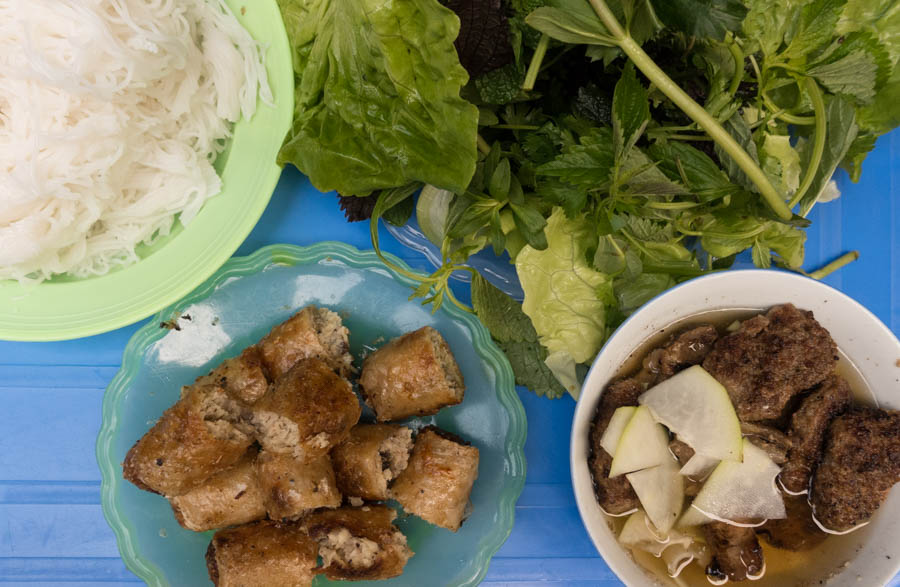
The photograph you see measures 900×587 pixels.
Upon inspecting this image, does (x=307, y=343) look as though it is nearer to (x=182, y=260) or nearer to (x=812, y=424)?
(x=182, y=260)

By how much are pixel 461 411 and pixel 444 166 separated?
2.41 feet

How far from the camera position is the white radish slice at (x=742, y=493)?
151 cm

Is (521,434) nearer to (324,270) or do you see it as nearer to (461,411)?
(461,411)

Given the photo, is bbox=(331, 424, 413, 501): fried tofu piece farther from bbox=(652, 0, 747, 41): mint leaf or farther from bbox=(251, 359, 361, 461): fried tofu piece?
bbox=(652, 0, 747, 41): mint leaf

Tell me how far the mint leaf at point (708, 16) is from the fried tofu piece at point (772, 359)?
67 centimetres

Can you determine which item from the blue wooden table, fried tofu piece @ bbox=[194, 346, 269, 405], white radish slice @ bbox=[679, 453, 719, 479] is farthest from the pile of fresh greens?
fried tofu piece @ bbox=[194, 346, 269, 405]

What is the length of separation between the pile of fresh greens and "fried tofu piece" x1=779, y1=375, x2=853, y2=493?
322mm

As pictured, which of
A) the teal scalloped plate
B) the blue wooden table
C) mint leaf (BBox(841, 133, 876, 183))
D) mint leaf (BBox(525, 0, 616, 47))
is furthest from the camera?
the blue wooden table

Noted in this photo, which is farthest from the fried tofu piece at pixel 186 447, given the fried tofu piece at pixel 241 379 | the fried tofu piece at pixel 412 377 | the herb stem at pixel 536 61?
the herb stem at pixel 536 61

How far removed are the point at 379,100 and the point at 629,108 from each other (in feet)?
1.66

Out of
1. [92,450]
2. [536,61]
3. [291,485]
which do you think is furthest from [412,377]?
[92,450]

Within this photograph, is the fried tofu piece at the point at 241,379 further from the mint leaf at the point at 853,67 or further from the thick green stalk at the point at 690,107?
the mint leaf at the point at 853,67

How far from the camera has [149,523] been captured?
1.69 m

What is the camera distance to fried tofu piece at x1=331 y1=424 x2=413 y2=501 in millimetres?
1586
